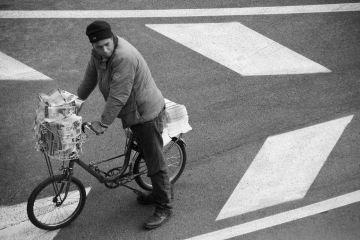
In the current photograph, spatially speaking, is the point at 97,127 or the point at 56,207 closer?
the point at 97,127

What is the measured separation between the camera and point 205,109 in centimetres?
692

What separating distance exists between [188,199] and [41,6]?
18.1ft

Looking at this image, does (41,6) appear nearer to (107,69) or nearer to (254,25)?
(254,25)

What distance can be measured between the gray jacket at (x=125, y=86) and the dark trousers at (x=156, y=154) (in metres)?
0.11

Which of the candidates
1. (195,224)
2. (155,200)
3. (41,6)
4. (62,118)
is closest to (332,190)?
(195,224)

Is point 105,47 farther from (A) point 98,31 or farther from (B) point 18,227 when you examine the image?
(B) point 18,227

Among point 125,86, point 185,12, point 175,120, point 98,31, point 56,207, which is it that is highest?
point 98,31

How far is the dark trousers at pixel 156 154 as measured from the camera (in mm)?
4875

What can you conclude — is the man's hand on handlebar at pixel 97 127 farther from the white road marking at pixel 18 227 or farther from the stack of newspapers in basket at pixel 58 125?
the white road marking at pixel 18 227

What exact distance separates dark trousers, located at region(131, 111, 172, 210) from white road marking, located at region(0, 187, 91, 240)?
124cm

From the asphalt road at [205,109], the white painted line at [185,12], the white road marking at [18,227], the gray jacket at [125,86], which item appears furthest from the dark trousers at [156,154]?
the white painted line at [185,12]

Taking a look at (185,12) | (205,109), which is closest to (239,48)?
(185,12)

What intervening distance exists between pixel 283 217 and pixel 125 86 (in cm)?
238

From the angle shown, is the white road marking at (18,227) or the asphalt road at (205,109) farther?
the asphalt road at (205,109)
